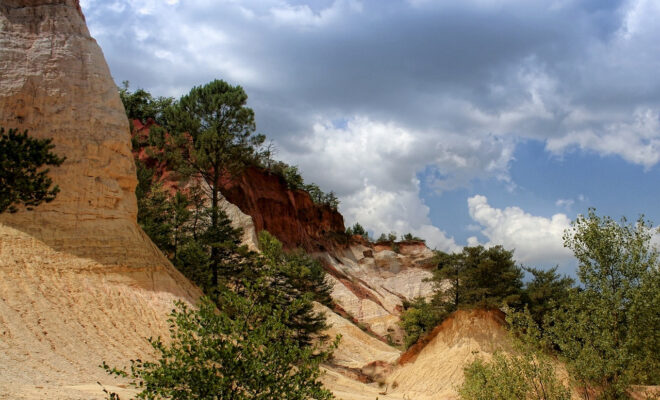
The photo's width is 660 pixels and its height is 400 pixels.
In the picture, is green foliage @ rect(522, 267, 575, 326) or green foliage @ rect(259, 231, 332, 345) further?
green foliage @ rect(522, 267, 575, 326)

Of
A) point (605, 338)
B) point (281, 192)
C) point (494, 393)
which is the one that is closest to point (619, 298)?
point (605, 338)

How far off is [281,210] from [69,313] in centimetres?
4052

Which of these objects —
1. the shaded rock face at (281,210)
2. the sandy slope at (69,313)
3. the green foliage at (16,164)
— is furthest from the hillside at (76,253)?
the shaded rock face at (281,210)

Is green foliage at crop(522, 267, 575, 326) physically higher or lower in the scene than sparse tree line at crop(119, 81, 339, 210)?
lower

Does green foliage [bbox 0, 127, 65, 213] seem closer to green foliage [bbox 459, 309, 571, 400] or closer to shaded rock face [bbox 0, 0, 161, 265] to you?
shaded rock face [bbox 0, 0, 161, 265]

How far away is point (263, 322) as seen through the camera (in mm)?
7469

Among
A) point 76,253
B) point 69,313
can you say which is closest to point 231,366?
point 69,313

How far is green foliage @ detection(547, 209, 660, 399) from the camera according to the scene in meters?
12.3

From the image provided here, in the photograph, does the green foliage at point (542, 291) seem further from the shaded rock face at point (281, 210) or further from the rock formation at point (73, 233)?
the shaded rock face at point (281, 210)

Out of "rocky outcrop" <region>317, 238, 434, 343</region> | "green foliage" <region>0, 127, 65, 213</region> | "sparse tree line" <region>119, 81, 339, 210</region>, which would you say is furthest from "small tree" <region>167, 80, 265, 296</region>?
"rocky outcrop" <region>317, 238, 434, 343</region>

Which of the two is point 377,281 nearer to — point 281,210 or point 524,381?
point 281,210

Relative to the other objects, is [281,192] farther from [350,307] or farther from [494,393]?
[494,393]

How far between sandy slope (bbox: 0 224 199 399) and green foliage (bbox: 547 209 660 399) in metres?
12.0

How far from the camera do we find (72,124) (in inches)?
779
